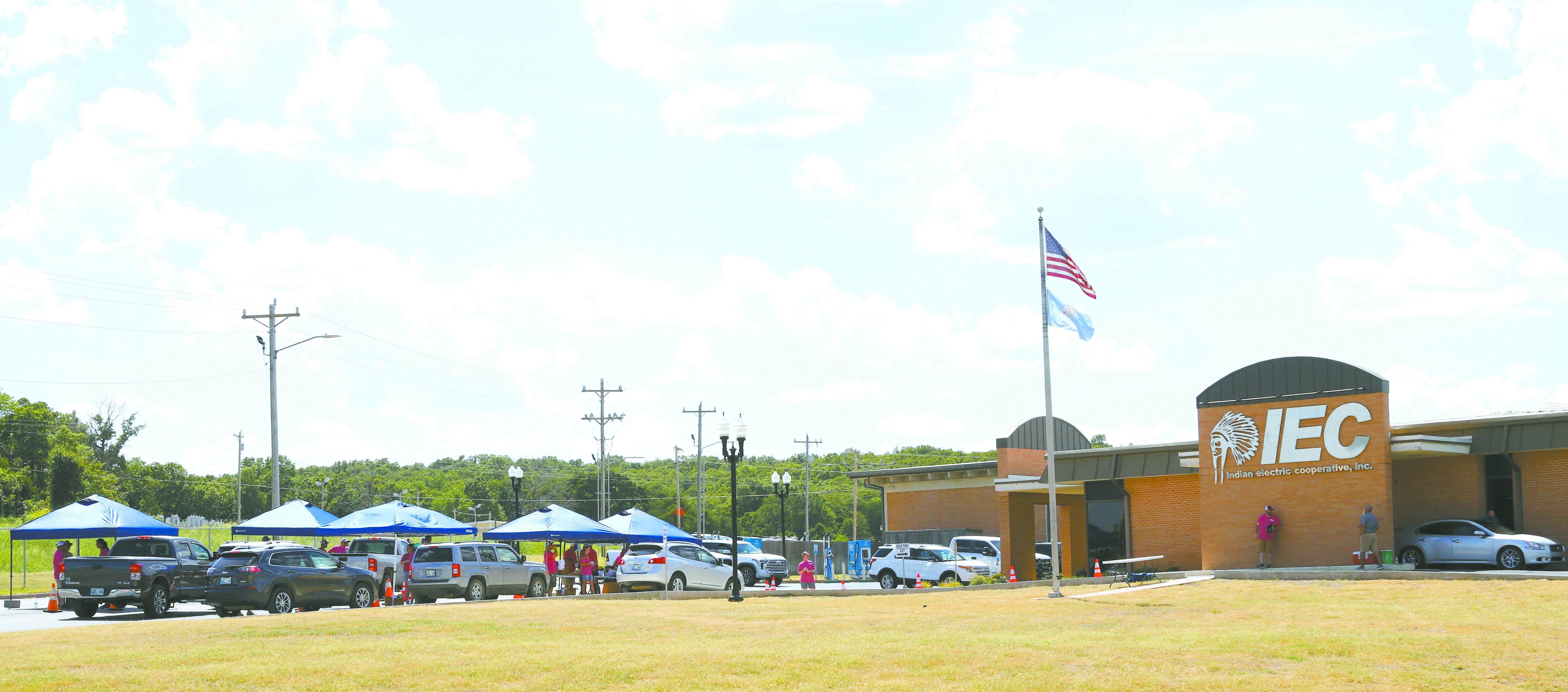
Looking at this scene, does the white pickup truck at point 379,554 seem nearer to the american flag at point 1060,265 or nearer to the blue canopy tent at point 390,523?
the blue canopy tent at point 390,523

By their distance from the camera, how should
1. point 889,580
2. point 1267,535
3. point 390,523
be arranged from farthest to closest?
point 889,580 → point 390,523 → point 1267,535


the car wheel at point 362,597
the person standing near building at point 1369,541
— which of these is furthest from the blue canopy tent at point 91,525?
the person standing near building at point 1369,541

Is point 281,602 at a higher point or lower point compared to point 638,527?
lower

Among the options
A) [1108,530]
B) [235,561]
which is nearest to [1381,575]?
[1108,530]

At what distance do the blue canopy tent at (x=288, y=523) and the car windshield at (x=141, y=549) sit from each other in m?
5.43

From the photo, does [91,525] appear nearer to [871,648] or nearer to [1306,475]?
[871,648]

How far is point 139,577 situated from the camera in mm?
25031

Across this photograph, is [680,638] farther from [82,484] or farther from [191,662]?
[82,484]

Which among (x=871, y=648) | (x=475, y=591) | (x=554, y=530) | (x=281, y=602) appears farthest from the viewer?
(x=554, y=530)

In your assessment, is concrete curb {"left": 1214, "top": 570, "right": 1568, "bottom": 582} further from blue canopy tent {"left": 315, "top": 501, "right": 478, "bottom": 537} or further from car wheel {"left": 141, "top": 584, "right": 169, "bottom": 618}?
car wheel {"left": 141, "top": 584, "right": 169, "bottom": 618}

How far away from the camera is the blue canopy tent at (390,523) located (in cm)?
3341

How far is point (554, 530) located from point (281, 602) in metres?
9.04

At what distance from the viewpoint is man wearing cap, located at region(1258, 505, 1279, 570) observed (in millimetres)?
30188

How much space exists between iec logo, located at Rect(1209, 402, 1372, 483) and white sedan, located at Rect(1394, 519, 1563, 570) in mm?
1919
